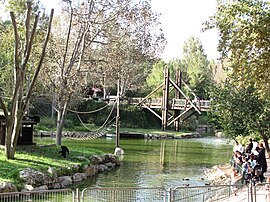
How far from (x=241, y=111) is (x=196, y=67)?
4031 cm

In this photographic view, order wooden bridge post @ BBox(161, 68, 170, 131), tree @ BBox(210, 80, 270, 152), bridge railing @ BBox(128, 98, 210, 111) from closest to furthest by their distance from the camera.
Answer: tree @ BBox(210, 80, 270, 152), bridge railing @ BBox(128, 98, 210, 111), wooden bridge post @ BBox(161, 68, 170, 131)

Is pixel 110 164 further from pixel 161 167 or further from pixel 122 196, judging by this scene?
pixel 122 196

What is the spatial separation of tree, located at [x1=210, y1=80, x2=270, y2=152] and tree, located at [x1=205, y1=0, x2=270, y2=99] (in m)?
6.16

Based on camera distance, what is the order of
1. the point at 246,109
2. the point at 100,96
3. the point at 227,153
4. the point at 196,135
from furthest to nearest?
the point at 100,96 < the point at 196,135 < the point at 227,153 < the point at 246,109

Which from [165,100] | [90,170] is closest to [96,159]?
[90,170]

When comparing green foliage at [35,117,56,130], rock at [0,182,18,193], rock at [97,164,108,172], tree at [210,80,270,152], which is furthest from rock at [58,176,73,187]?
green foliage at [35,117,56,130]

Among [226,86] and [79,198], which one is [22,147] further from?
[79,198]

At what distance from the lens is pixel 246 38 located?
12.1 m

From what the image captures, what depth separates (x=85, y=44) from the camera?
22516mm

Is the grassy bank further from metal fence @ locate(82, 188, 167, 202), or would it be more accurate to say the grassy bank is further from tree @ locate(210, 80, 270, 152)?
tree @ locate(210, 80, 270, 152)

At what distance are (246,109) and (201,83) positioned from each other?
37.5m

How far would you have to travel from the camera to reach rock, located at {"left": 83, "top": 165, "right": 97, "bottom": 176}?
17.8 meters

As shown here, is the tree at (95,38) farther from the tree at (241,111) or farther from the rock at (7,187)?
the rock at (7,187)

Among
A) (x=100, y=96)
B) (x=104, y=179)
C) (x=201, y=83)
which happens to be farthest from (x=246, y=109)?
(x=201, y=83)
